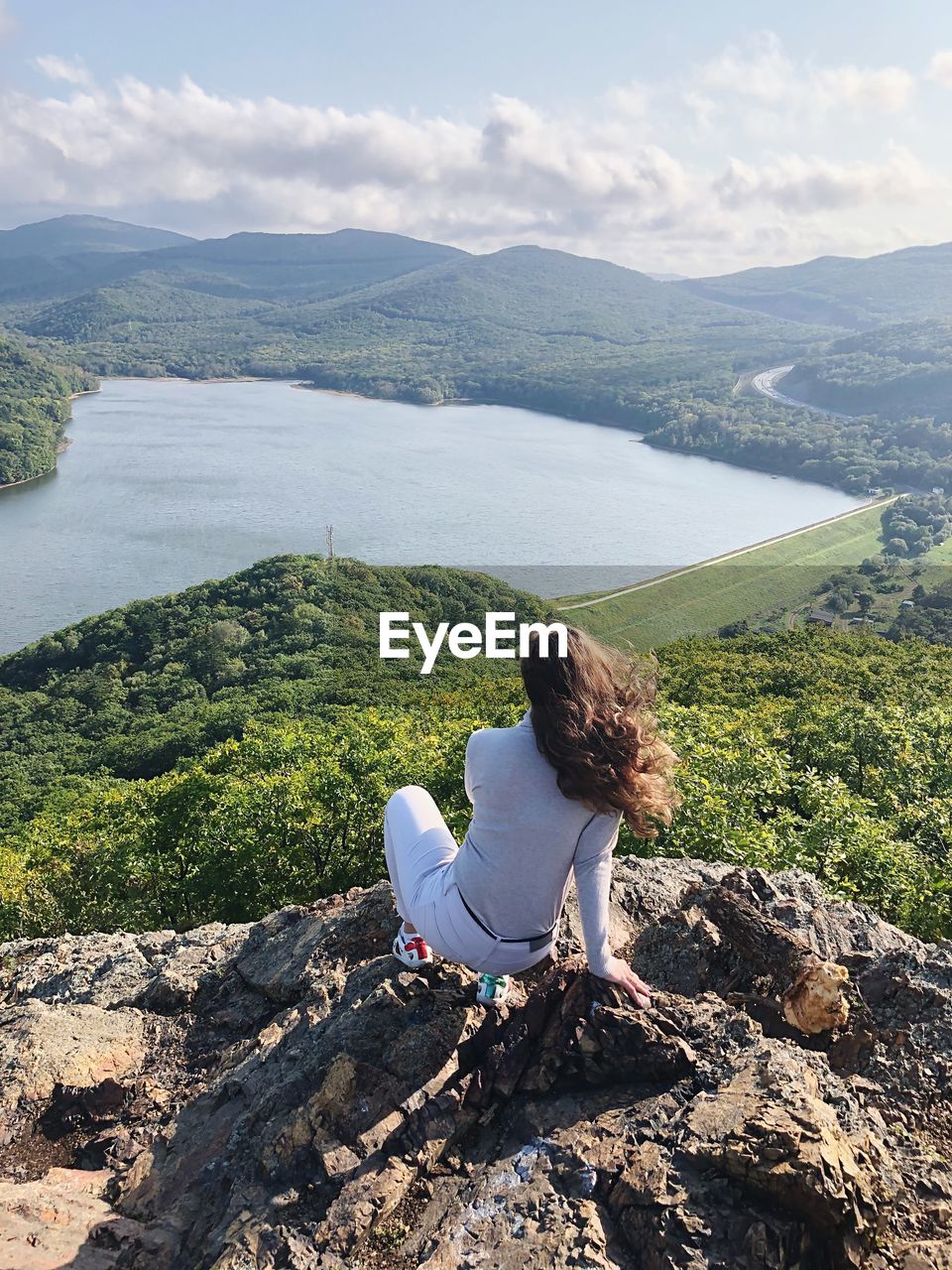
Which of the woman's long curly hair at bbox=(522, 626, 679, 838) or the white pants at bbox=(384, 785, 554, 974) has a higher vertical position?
the woman's long curly hair at bbox=(522, 626, 679, 838)

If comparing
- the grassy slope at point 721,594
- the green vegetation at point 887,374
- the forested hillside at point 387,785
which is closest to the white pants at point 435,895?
the forested hillside at point 387,785

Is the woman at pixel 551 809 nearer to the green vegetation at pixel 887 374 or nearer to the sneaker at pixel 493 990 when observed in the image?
the sneaker at pixel 493 990

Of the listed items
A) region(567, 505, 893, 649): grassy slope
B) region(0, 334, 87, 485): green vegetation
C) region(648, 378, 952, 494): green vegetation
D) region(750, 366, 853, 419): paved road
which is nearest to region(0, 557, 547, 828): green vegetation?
region(567, 505, 893, 649): grassy slope

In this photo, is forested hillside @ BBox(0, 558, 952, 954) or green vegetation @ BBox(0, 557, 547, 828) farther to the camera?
green vegetation @ BBox(0, 557, 547, 828)

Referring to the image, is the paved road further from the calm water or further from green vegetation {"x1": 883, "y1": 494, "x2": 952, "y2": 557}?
green vegetation {"x1": 883, "y1": 494, "x2": 952, "y2": 557}

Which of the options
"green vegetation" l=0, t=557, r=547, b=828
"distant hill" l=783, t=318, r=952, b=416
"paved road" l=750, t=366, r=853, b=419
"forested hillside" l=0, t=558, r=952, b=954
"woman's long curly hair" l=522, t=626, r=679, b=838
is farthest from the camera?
"paved road" l=750, t=366, r=853, b=419

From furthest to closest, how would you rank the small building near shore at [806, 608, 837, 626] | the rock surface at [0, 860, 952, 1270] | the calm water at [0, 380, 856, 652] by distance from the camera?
the calm water at [0, 380, 856, 652] < the small building near shore at [806, 608, 837, 626] < the rock surface at [0, 860, 952, 1270]

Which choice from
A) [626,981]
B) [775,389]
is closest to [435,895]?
[626,981]
